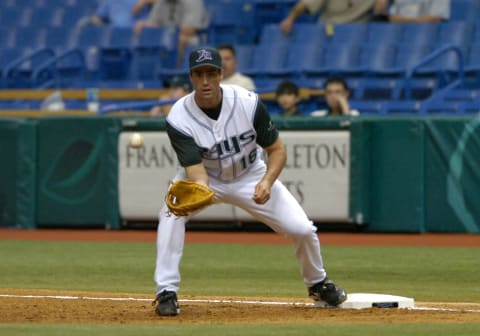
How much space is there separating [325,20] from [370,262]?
7475mm

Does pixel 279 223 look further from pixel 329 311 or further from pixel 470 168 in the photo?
pixel 470 168

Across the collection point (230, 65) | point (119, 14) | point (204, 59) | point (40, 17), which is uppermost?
point (204, 59)

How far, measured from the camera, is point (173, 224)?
24.4ft

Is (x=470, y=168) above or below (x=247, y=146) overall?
below

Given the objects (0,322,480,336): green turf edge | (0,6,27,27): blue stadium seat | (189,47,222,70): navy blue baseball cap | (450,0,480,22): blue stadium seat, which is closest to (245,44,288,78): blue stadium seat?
(450,0,480,22): blue stadium seat

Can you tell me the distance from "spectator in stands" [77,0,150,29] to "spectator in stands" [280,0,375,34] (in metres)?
3.59

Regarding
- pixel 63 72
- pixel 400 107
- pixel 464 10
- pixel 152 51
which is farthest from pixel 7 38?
pixel 400 107

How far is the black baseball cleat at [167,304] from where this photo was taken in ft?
24.0

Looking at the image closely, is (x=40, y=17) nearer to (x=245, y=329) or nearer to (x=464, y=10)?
(x=464, y=10)

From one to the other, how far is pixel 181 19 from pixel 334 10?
2.54m

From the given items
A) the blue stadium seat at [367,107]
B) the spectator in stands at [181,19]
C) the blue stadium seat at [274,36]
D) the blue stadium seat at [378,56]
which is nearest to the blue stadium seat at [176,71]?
the spectator in stands at [181,19]

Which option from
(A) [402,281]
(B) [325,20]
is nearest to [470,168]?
(A) [402,281]

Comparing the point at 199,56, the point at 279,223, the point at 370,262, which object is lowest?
the point at 370,262

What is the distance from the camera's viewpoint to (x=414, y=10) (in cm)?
1748
